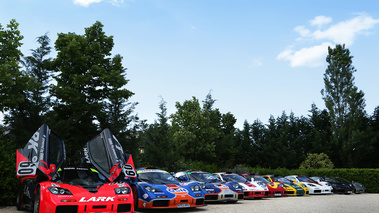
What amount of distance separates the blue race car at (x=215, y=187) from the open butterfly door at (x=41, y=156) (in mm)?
5755

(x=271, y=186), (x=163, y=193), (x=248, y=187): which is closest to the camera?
(x=163, y=193)

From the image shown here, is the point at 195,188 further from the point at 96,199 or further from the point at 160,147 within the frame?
the point at 160,147

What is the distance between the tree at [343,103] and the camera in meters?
51.5

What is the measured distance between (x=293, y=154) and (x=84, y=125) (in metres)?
42.4

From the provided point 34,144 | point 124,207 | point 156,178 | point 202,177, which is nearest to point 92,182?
point 124,207

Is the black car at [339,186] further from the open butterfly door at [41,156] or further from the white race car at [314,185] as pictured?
the open butterfly door at [41,156]

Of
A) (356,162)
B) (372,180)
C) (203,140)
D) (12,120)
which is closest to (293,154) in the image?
(356,162)

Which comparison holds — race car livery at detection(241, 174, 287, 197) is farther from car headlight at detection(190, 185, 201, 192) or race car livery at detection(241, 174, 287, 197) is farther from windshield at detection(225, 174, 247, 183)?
car headlight at detection(190, 185, 201, 192)

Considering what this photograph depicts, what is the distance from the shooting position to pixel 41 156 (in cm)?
928

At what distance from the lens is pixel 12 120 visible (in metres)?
19.6

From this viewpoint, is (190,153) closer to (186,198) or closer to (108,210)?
(186,198)

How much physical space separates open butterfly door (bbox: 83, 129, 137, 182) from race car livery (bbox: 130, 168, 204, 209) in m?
1.42

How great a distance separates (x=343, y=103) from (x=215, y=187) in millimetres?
44169

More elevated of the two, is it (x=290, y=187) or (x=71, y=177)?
(x=71, y=177)
